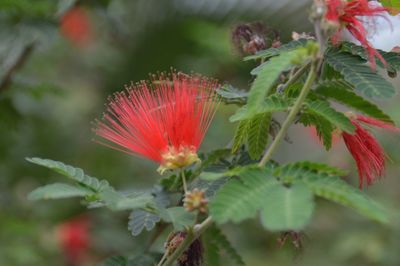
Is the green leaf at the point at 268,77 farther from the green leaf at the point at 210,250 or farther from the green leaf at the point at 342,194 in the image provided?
the green leaf at the point at 210,250

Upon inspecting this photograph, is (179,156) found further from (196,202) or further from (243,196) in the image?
(243,196)

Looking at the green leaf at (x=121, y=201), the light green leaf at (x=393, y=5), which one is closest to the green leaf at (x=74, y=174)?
the green leaf at (x=121, y=201)

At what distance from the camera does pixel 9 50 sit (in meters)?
3.09

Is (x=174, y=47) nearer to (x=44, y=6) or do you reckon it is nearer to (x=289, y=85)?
(x=44, y=6)

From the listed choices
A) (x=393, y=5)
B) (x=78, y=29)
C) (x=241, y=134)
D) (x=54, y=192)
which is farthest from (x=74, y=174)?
(x=78, y=29)

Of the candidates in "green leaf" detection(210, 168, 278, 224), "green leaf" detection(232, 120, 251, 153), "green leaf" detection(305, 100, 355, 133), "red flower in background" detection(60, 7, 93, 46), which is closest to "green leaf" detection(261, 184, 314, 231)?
"green leaf" detection(210, 168, 278, 224)

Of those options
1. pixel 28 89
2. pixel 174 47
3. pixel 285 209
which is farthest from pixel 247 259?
pixel 285 209

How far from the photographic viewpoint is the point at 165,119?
1732 mm

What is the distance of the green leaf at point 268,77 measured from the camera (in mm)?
1489

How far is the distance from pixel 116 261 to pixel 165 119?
1.56 feet

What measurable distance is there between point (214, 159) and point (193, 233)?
420 mm

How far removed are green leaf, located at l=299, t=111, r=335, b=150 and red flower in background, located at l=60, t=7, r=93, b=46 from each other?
2445mm

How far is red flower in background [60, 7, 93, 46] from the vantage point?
4.18 metres

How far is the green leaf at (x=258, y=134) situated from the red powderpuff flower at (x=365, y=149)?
0.20 m
